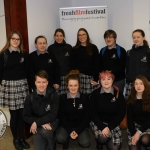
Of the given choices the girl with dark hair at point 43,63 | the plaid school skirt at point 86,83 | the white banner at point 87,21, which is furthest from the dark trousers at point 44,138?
the white banner at point 87,21

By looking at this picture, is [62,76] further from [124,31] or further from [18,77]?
[124,31]

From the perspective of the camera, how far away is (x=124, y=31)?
396 centimetres

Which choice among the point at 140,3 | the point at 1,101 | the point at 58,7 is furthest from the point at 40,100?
the point at 140,3

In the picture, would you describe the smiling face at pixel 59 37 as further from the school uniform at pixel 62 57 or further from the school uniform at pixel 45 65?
the school uniform at pixel 45 65

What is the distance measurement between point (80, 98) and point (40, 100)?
0.44 meters

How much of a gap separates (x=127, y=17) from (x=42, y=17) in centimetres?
138

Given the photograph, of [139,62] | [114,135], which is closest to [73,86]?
[114,135]

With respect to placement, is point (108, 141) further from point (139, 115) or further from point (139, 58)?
point (139, 58)

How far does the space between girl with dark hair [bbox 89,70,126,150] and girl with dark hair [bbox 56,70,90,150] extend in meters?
0.10

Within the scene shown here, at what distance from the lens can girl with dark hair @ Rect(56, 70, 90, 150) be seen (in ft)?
8.67

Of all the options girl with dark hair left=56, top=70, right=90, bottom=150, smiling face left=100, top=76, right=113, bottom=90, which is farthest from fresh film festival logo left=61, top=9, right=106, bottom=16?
smiling face left=100, top=76, right=113, bottom=90

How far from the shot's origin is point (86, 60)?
3182 millimetres

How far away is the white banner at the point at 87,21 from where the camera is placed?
3.61 meters

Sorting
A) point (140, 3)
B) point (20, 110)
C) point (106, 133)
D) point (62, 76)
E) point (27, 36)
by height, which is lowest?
point (106, 133)
